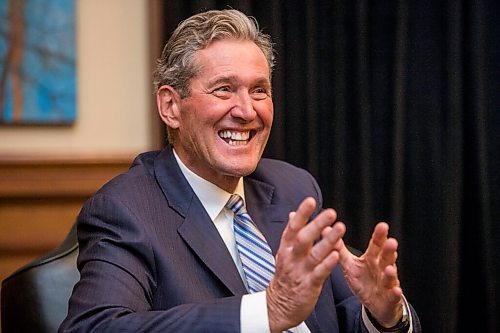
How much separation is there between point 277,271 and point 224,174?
48cm

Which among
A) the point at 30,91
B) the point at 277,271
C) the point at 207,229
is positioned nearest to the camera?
the point at 277,271

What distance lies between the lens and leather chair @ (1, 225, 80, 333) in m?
1.87

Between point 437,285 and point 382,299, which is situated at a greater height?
point 382,299

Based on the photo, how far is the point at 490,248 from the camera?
10.6 feet

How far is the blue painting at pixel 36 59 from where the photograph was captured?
10.1 feet

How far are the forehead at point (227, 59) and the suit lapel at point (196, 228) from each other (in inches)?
9.8

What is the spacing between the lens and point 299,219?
138 cm

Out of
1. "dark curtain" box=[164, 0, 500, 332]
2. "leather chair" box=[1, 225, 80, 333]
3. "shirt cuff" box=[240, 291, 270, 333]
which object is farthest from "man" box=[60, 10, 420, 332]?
"dark curtain" box=[164, 0, 500, 332]

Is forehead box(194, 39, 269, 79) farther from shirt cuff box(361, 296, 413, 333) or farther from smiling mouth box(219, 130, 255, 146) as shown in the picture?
shirt cuff box(361, 296, 413, 333)

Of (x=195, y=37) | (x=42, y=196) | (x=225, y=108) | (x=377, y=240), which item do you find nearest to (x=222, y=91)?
(x=225, y=108)

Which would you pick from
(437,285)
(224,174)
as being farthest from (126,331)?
(437,285)

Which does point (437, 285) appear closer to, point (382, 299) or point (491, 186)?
point (491, 186)

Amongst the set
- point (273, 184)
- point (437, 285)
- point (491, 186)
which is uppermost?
point (273, 184)

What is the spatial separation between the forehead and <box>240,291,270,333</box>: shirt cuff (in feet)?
1.89
